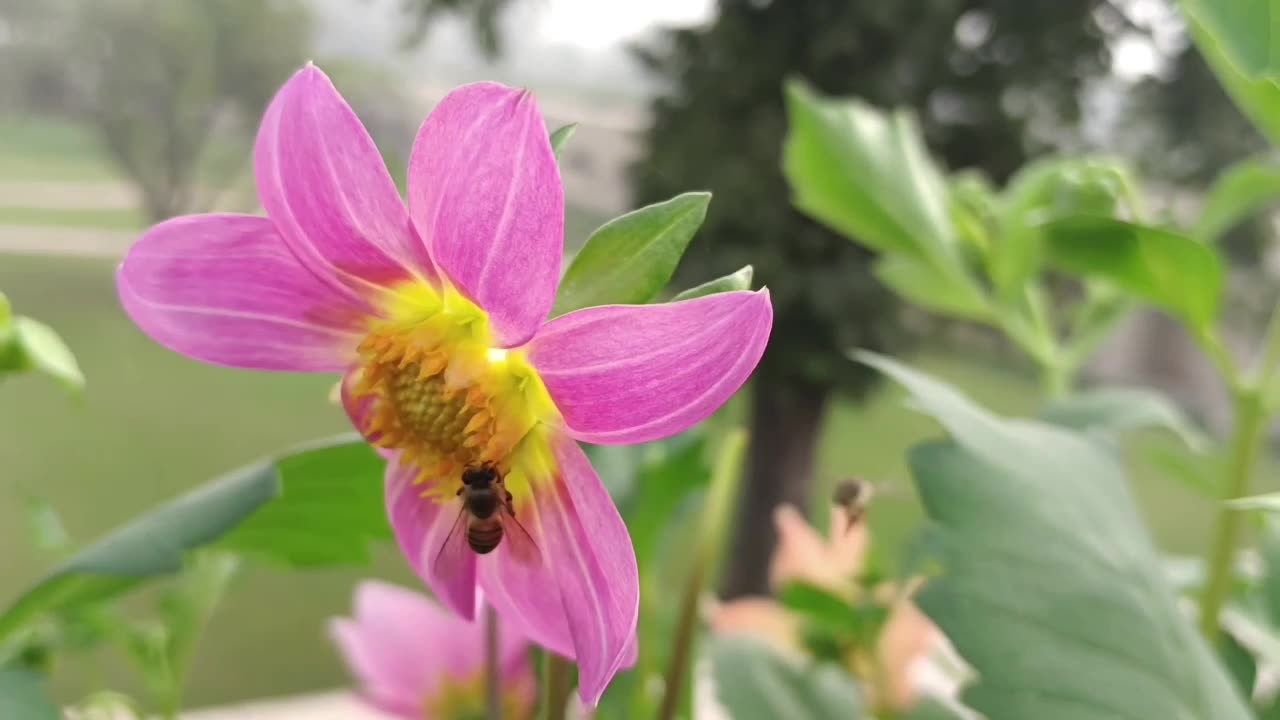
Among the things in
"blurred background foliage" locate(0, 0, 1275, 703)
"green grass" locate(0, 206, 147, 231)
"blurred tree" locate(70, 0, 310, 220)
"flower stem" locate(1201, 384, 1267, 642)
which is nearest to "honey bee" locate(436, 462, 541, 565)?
"flower stem" locate(1201, 384, 1267, 642)

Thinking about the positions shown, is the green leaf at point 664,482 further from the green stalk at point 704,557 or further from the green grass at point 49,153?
the green grass at point 49,153

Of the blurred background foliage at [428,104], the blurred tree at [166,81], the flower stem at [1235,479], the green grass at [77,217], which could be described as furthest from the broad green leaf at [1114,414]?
the green grass at [77,217]

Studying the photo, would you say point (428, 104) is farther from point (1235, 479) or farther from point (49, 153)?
point (1235, 479)

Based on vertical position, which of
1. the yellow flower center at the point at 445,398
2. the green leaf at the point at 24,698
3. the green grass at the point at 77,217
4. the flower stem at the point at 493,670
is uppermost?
the green grass at the point at 77,217

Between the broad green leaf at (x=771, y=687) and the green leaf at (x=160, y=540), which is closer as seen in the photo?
the green leaf at (x=160, y=540)

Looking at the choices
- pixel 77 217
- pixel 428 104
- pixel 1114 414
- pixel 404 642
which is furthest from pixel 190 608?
pixel 77 217

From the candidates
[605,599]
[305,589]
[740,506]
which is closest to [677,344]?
[605,599]
